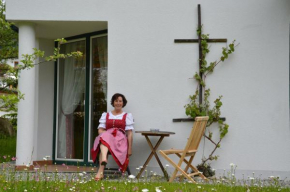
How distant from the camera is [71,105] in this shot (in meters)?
7.86

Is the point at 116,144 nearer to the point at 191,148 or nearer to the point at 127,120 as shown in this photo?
the point at 127,120

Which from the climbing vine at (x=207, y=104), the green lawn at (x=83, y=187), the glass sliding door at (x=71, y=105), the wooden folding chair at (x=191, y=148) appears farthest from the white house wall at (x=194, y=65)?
the green lawn at (x=83, y=187)

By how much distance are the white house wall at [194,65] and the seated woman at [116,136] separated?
0.27m

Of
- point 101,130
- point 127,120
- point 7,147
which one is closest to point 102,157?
point 101,130

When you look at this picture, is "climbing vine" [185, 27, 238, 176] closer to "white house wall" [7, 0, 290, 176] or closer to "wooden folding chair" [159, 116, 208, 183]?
"white house wall" [7, 0, 290, 176]

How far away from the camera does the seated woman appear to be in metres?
5.92

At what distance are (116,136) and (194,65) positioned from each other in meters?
1.70

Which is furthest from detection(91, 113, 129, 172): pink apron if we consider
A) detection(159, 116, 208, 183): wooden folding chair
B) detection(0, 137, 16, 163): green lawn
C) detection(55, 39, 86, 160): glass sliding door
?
detection(0, 137, 16, 163): green lawn

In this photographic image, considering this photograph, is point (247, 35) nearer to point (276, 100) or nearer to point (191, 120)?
point (276, 100)

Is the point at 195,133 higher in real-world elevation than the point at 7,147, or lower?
higher

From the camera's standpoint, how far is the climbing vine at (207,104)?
21.2 feet

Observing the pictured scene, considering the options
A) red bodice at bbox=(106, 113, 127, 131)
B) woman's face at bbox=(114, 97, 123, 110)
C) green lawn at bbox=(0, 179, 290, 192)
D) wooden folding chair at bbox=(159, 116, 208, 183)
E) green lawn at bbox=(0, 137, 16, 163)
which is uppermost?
woman's face at bbox=(114, 97, 123, 110)

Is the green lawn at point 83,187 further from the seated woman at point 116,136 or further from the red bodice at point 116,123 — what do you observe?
the red bodice at point 116,123

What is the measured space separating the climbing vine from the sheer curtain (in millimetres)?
2294
